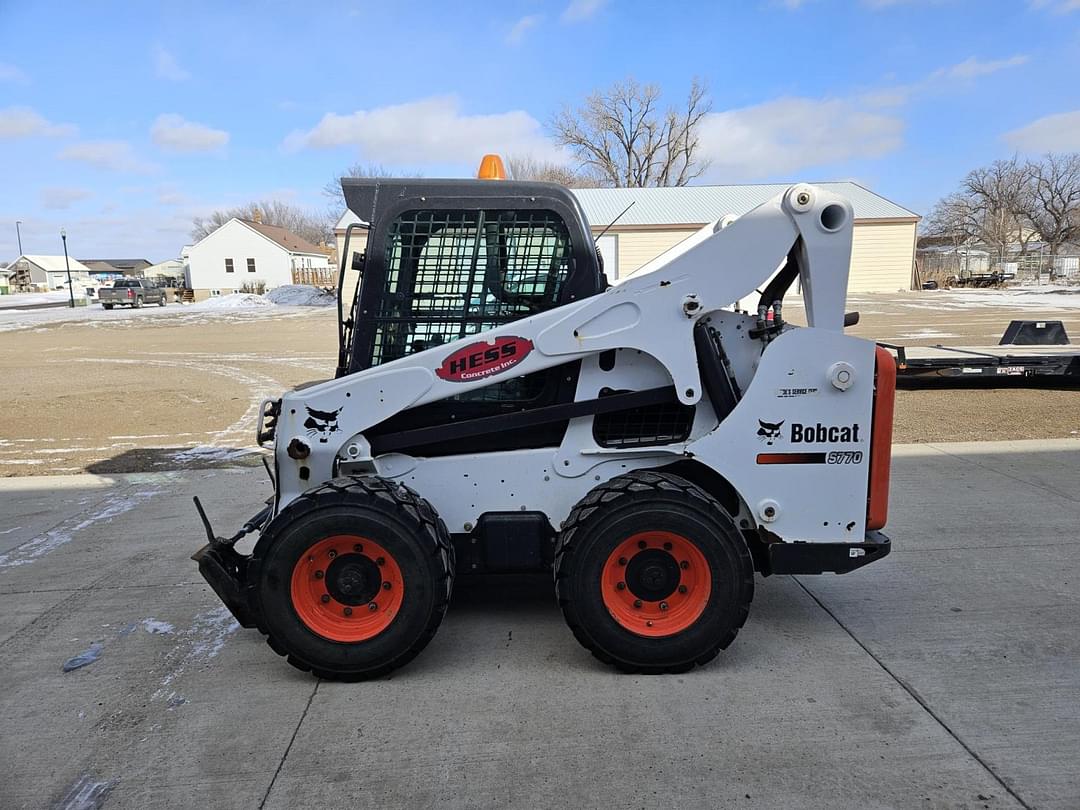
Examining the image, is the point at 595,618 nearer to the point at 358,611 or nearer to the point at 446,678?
the point at 446,678

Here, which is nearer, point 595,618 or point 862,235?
point 595,618

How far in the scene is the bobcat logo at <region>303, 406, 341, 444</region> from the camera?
3.53m

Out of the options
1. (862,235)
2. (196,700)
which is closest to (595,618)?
(196,700)

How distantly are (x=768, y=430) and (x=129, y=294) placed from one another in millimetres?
41267

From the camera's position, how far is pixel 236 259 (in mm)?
55781

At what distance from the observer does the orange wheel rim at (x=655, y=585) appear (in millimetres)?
3314

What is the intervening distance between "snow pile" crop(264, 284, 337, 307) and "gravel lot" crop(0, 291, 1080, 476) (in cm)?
1208

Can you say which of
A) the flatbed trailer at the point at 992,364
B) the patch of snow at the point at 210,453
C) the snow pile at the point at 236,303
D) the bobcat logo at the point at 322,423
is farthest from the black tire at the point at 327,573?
the snow pile at the point at 236,303

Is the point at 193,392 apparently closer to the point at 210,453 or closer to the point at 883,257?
the point at 210,453

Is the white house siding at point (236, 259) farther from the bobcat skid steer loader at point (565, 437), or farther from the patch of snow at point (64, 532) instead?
the bobcat skid steer loader at point (565, 437)

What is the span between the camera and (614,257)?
34.2m

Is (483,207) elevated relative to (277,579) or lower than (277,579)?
elevated

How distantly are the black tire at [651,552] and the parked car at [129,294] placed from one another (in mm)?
40943

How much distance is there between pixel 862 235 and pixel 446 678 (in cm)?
3845
